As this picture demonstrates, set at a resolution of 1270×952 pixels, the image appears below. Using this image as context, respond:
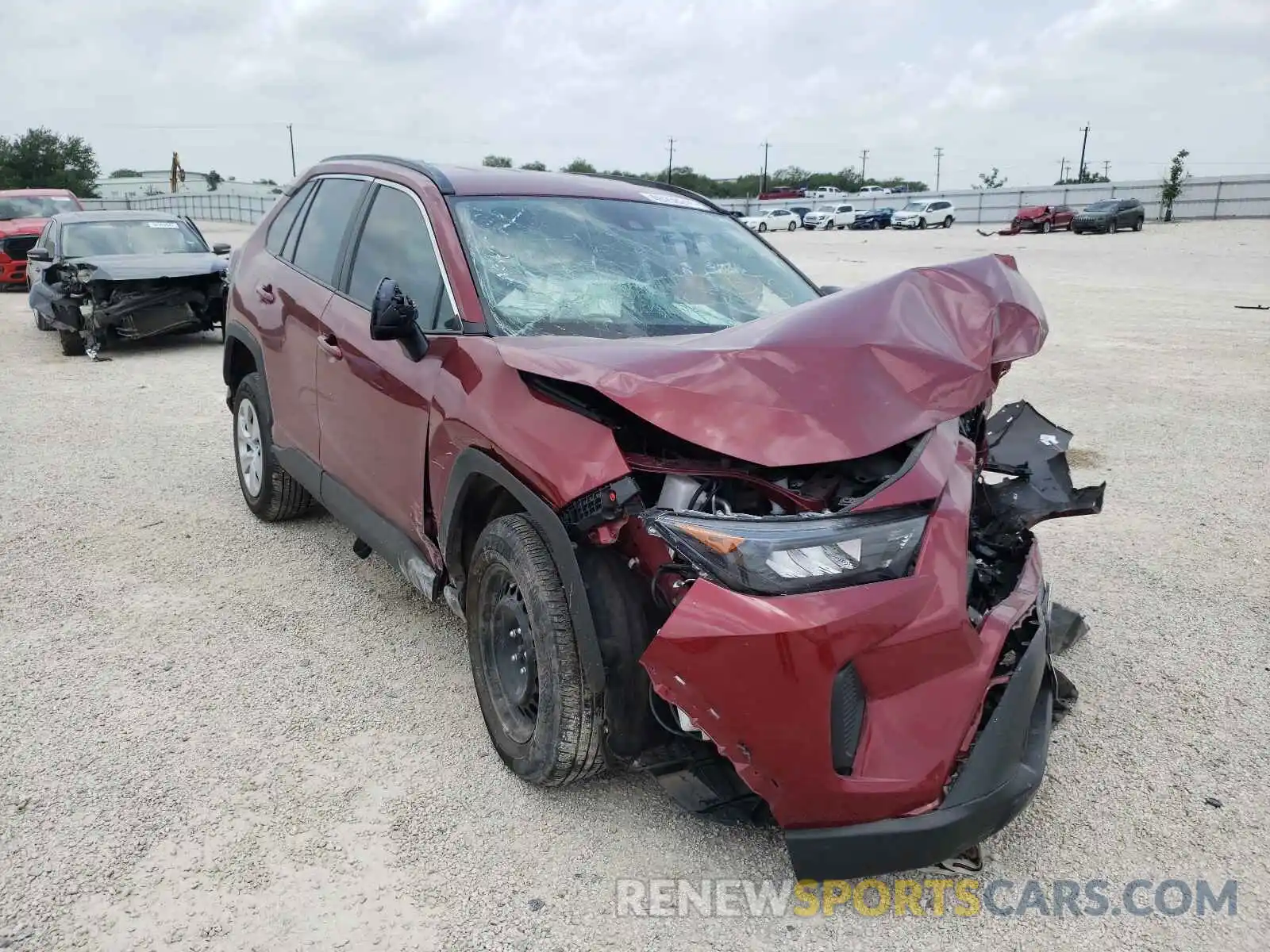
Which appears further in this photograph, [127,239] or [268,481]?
[127,239]

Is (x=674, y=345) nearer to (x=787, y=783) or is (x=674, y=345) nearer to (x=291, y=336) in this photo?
(x=787, y=783)

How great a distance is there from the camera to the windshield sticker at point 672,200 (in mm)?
4219

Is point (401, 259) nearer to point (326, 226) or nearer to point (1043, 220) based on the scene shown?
point (326, 226)

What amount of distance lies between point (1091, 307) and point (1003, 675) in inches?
543

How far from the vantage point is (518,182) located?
390 centimetres

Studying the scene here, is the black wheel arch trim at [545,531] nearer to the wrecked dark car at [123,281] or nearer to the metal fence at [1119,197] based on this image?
the wrecked dark car at [123,281]

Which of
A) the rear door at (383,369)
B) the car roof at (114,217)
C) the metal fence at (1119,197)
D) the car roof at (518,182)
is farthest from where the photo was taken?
the metal fence at (1119,197)

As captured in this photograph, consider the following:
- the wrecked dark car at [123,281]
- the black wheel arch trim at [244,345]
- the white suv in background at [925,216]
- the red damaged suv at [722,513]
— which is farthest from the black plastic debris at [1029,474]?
the white suv in background at [925,216]

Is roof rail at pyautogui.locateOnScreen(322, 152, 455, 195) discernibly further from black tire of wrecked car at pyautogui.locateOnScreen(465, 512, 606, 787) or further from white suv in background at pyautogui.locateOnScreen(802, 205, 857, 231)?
white suv in background at pyautogui.locateOnScreen(802, 205, 857, 231)

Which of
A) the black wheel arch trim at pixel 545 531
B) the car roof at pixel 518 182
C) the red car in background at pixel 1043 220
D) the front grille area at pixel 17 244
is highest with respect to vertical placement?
the red car in background at pixel 1043 220

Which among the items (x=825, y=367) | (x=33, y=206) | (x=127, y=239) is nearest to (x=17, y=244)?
(x=33, y=206)

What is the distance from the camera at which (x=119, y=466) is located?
21.0 ft

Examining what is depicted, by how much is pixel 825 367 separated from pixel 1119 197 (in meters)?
50.6

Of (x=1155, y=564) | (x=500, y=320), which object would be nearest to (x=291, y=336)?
(x=500, y=320)
